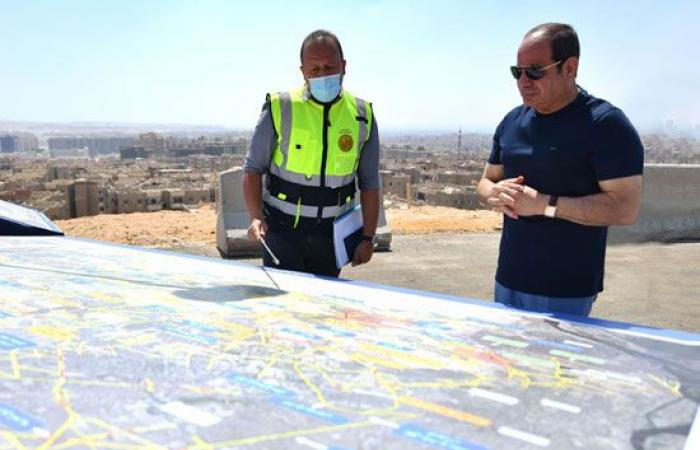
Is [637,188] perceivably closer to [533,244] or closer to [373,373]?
[533,244]

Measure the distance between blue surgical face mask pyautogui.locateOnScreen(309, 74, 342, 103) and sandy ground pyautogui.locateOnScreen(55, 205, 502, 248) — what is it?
18.1ft

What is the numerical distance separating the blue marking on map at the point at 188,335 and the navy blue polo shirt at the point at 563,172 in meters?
1.33

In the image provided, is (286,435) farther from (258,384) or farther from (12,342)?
(12,342)

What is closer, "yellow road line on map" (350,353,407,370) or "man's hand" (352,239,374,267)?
"yellow road line on map" (350,353,407,370)

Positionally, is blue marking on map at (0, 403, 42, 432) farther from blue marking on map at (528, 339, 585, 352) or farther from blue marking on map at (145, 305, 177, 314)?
blue marking on map at (528, 339, 585, 352)

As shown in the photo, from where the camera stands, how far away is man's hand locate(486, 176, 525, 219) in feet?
8.29

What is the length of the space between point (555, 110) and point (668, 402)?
53.7 inches

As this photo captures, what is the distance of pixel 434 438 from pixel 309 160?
2207 millimetres

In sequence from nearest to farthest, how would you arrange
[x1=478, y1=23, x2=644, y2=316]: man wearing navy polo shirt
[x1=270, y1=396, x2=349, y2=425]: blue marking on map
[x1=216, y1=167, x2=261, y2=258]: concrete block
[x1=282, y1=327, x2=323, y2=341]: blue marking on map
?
[x1=270, y1=396, x2=349, y2=425]: blue marking on map → [x1=282, y1=327, x2=323, y2=341]: blue marking on map → [x1=478, y1=23, x2=644, y2=316]: man wearing navy polo shirt → [x1=216, y1=167, x2=261, y2=258]: concrete block

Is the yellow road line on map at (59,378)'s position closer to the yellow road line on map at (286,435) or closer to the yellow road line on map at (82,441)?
the yellow road line on map at (82,441)

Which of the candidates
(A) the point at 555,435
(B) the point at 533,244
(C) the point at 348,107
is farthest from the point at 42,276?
(A) the point at 555,435

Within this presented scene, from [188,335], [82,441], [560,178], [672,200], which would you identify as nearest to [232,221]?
[672,200]

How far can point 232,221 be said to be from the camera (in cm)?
805

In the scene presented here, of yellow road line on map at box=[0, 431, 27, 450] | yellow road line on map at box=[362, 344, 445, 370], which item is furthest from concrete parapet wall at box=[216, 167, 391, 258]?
yellow road line on map at box=[0, 431, 27, 450]
